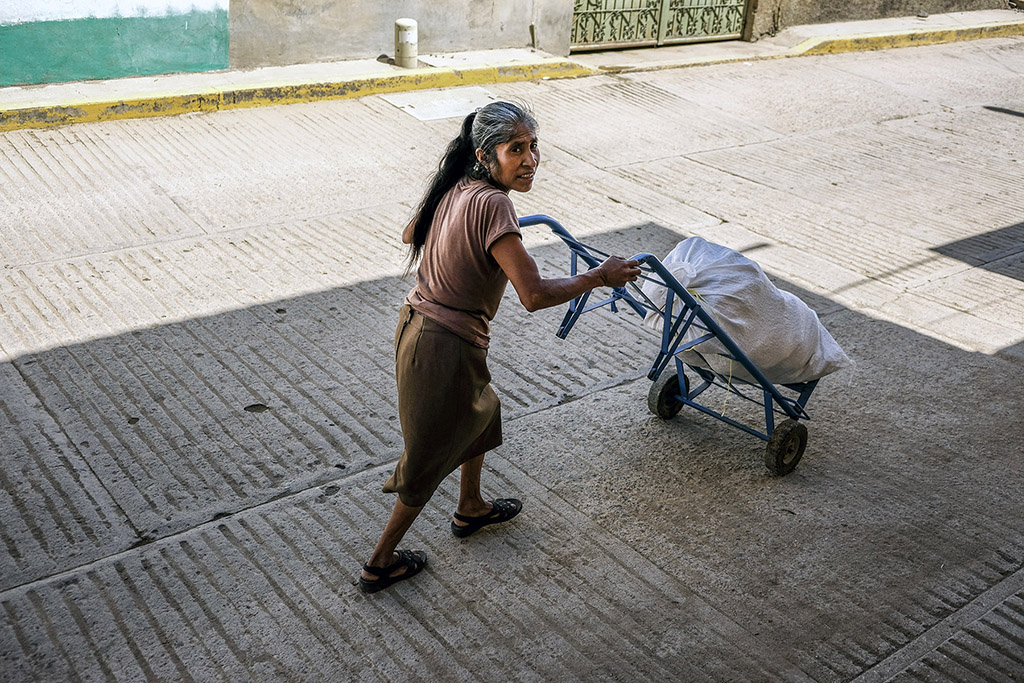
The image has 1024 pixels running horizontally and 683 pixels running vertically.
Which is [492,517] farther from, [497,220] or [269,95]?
[269,95]

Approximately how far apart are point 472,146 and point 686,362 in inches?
67.0

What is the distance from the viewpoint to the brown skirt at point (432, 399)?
3.58 m

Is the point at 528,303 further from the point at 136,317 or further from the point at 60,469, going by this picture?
the point at 136,317

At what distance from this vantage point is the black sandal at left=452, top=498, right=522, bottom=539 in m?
4.15

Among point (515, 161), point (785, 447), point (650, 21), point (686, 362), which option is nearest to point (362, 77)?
point (650, 21)

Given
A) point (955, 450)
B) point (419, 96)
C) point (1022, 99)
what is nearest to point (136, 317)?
point (955, 450)

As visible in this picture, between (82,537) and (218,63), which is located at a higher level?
(218,63)

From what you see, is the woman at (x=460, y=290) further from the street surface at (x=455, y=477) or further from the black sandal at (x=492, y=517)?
the street surface at (x=455, y=477)

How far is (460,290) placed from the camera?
3.55 metres

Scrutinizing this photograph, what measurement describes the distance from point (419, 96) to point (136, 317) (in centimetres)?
510

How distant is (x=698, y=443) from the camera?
495cm

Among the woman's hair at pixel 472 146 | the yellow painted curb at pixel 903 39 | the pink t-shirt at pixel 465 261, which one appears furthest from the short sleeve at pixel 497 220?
the yellow painted curb at pixel 903 39

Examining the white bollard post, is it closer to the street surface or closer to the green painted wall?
the green painted wall

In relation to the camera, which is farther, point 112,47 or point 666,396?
point 112,47
